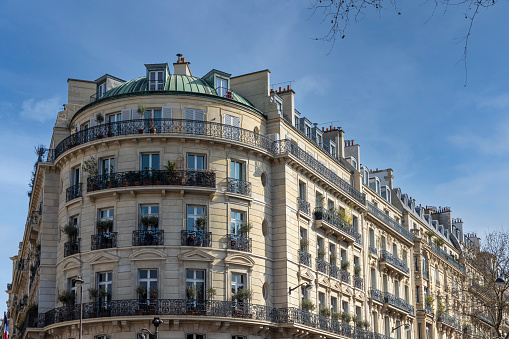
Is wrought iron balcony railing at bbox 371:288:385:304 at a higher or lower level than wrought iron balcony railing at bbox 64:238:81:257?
lower

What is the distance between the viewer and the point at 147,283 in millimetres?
34062

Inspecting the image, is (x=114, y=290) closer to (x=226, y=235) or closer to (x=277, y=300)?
(x=226, y=235)

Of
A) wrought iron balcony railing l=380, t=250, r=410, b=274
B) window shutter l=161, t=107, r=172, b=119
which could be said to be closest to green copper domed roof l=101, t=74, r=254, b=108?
window shutter l=161, t=107, r=172, b=119

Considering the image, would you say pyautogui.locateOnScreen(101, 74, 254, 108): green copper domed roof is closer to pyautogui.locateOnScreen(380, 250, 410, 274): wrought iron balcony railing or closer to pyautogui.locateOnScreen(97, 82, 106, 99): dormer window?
pyautogui.locateOnScreen(97, 82, 106, 99): dormer window

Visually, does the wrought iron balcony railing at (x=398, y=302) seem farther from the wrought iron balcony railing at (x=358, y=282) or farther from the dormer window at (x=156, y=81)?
the dormer window at (x=156, y=81)

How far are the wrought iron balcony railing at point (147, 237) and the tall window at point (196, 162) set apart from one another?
352 cm

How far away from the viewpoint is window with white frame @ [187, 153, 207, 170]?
36.0 m

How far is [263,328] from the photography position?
1385 inches

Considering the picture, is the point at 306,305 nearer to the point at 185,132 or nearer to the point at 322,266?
the point at 322,266

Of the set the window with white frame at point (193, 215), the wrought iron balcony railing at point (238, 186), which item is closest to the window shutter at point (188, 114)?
the wrought iron balcony railing at point (238, 186)

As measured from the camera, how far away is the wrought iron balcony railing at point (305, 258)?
38.9 meters

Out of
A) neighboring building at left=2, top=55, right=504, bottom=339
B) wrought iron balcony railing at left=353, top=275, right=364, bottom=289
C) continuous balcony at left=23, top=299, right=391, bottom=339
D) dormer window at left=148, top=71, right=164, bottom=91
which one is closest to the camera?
continuous balcony at left=23, top=299, right=391, bottom=339

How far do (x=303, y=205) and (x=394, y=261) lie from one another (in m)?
15.3

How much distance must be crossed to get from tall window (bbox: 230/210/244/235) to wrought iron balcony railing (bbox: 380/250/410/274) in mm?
16831
